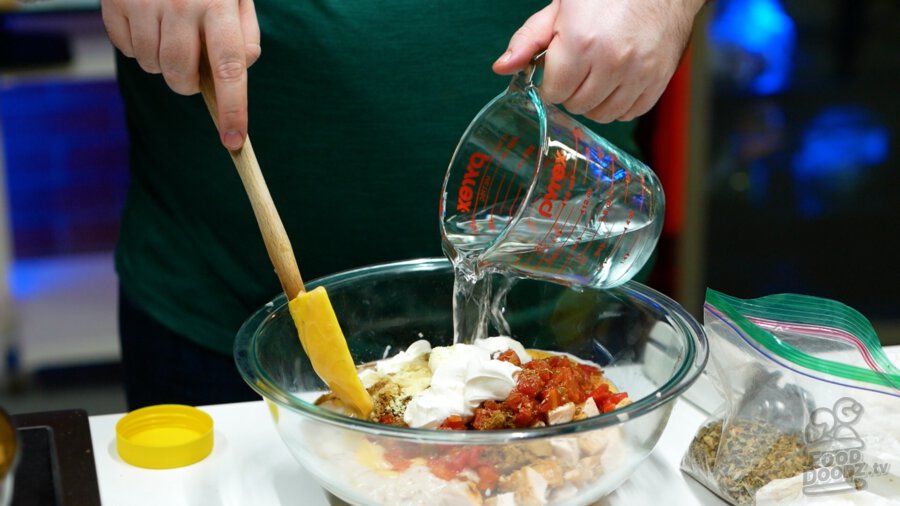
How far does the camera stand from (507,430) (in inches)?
33.3

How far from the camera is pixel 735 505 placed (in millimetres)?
972

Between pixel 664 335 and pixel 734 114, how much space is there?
229 centimetres

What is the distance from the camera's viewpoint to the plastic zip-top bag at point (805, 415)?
93cm

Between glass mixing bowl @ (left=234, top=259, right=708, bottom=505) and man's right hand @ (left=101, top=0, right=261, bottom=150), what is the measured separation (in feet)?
0.73

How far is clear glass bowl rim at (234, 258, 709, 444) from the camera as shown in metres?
0.83

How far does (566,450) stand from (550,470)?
23mm


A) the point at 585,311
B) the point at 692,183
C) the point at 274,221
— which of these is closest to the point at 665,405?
the point at 585,311

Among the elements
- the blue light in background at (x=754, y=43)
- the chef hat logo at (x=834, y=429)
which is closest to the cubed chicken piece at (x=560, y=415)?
the chef hat logo at (x=834, y=429)

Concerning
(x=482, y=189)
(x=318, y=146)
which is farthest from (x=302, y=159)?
(x=482, y=189)

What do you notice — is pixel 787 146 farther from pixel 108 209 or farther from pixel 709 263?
pixel 108 209

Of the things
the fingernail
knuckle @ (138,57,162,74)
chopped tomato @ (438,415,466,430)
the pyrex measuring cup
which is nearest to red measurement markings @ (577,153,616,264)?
the pyrex measuring cup

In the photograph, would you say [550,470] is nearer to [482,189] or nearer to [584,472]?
[584,472]

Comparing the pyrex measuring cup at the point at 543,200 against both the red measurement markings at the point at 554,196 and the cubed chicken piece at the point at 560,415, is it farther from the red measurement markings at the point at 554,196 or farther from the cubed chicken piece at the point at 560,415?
the cubed chicken piece at the point at 560,415

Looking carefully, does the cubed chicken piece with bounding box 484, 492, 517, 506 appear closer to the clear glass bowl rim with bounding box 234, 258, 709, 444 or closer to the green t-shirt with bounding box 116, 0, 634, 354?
the clear glass bowl rim with bounding box 234, 258, 709, 444
